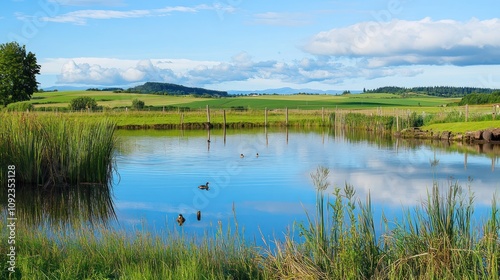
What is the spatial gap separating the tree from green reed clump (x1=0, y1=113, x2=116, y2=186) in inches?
1558

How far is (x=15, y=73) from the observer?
182ft

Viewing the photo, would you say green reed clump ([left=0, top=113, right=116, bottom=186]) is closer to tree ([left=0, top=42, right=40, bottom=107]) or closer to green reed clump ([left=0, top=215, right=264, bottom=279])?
green reed clump ([left=0, top=215, right=264, bottom=279])

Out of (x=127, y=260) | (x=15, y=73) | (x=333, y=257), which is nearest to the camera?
(x=333, y=257)

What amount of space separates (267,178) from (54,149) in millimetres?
7696

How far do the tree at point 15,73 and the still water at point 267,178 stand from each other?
2444 centimetres

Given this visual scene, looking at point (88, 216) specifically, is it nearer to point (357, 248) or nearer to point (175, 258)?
point (175, 258)

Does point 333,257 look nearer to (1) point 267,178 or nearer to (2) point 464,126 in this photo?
(1) point 267,178

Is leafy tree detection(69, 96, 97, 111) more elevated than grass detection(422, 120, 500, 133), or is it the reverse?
leafy tree detection(69, 96, 97, 111)

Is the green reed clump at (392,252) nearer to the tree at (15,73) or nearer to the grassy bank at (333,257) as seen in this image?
the grassy bank at (333,257)

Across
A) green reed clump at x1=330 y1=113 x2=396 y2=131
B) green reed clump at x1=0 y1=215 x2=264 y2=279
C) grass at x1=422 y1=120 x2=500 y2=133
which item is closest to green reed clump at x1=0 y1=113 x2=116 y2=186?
green reed clump at x1=0 y1=215 x2=264 y2=279

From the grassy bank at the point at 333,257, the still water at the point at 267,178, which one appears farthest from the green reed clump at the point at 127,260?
the still water at the point at 267,178

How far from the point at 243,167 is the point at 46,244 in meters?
15.9

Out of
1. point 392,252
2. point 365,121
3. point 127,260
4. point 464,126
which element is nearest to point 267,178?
point 127,260

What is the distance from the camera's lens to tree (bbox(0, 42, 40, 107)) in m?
54.7
